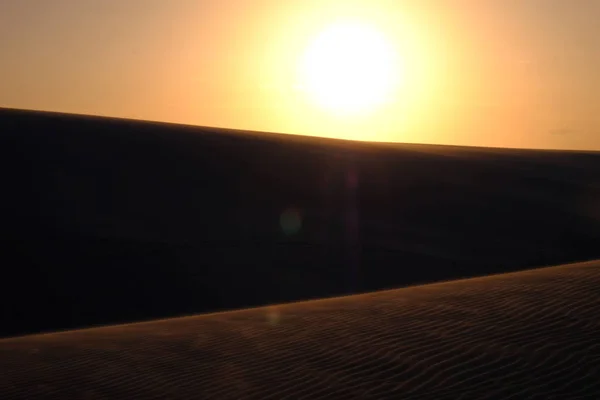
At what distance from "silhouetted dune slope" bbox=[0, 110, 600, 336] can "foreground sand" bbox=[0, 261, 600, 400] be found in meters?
7.34

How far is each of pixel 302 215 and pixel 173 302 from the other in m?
8.98

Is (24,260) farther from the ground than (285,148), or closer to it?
closer to it

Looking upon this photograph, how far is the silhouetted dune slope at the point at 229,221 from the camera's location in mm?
19906

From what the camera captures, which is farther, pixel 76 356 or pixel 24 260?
pixel 24 260

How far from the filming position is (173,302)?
19250 mm

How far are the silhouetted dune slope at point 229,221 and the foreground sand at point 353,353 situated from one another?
734 cm

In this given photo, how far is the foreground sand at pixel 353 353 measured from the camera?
7750mm

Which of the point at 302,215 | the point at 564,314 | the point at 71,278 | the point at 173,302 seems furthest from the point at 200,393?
the point at 302,215

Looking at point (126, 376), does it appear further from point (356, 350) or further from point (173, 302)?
point (173, 302)

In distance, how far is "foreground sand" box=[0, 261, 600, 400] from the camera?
7.75 m

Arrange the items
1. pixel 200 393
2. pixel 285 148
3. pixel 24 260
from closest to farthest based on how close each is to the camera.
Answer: pixel 200 393 → pixel 24 260 → pixel 285 148

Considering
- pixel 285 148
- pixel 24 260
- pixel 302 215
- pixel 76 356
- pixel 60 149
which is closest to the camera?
pixel 76 356

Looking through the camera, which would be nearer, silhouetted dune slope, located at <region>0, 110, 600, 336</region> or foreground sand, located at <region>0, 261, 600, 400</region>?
foreground sand, located at <region>0, 261, 600, 400</region>

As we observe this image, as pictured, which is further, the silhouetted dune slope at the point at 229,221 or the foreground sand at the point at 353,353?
the silhouetted dune slope at the point at 229,221
